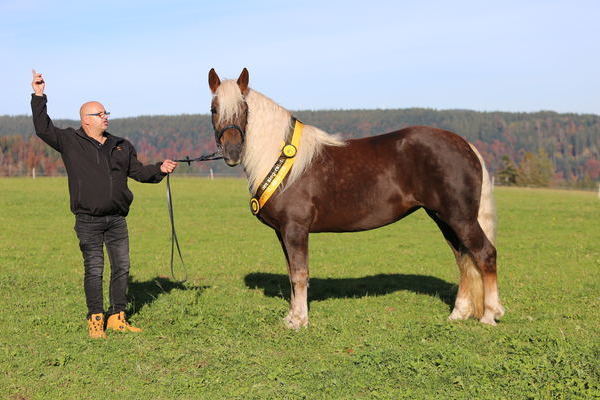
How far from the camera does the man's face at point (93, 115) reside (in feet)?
20.8

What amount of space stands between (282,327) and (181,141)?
184001 mm

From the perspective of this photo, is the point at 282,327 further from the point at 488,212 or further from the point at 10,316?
the point at 10,316

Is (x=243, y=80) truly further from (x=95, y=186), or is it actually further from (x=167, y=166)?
(x=95, y=186)

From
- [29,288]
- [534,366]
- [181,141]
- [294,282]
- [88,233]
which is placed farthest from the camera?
[181,141]

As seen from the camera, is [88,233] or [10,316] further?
[10,316]

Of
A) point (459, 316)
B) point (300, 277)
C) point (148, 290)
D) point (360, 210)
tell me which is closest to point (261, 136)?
point (360, 210)

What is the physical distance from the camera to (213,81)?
6758mm

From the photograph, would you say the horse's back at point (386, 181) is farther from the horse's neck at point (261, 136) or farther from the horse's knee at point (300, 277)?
the horse's knee at point (300, 277)

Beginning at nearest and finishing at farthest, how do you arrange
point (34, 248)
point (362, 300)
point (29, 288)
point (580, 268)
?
1. point (362, 300)
2. point (29, 288)
3. point (580, 268)
4. point (34, 248)

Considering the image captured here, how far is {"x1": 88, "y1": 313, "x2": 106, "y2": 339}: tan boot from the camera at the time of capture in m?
6.46

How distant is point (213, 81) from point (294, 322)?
2980 mm

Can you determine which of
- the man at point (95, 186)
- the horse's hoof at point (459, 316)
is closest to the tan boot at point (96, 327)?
the man at point (95, 186)

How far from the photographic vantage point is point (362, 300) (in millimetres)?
8555

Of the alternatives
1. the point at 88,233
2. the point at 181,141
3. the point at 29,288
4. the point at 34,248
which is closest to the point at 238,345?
the point at 88,233
